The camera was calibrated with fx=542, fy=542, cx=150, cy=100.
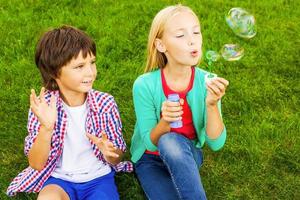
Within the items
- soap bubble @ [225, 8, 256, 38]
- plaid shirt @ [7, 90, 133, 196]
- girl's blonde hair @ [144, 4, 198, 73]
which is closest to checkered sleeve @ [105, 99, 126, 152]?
plaid shirt @ [7, 90, 133, 196]

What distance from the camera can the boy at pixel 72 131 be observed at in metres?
3.02

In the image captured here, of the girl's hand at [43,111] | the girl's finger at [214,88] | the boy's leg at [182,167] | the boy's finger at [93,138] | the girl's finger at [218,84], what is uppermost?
the girl's finger at [218,84]

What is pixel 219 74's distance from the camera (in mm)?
4539

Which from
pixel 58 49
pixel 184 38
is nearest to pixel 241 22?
pixel 184 38

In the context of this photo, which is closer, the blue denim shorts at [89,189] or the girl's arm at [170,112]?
the girl's arm at [170,112]

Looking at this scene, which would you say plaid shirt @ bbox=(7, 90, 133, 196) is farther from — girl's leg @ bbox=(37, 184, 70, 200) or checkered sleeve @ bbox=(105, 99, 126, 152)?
girl's leg @ bbox=(37, 184, 70, 200)

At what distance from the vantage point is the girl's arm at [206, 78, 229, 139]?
2.75m

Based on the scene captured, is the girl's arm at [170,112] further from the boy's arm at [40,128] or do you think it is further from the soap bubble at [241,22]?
the soap bubble at [241,22]

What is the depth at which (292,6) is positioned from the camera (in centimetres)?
555

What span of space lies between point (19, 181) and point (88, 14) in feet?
8.00

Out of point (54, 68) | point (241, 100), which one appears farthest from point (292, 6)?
point (54, 68)

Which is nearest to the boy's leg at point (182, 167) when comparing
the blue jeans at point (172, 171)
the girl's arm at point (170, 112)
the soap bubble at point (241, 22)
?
the blue jeans at point (172, 171)

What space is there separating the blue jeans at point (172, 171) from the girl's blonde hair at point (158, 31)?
18.1 inches

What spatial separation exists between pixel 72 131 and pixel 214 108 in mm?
829
